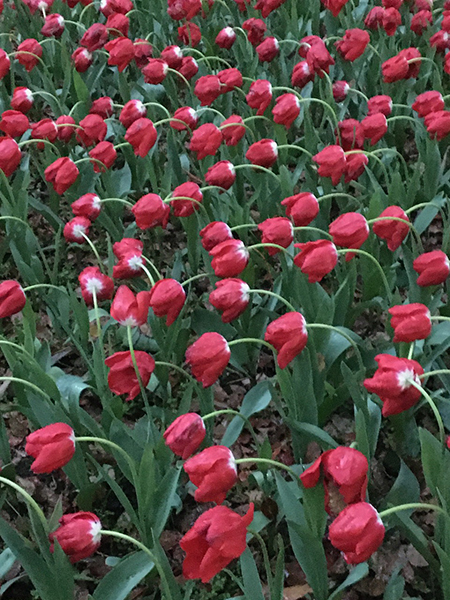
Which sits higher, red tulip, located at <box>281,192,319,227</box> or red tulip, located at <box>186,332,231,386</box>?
red tulip, located at <box>281,192,319,227</box>

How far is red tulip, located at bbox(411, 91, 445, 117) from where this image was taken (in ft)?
6.79

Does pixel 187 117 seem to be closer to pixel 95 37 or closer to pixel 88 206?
pixel 88 206

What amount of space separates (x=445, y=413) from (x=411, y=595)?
42 centimetres

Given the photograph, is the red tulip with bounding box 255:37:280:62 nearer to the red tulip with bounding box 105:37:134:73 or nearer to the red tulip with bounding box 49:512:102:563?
the red tulip with bounding box 105:37:134:73

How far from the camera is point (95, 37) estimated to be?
2.74m

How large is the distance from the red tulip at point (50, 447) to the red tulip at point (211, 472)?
0.78 ft

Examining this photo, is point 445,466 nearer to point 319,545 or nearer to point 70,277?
point 319,545

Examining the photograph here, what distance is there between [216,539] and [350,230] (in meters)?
0.89

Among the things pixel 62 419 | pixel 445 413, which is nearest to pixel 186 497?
pixel 62 419

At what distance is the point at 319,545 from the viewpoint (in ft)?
3.63

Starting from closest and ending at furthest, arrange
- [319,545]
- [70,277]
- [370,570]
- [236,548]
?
[236,548], [319,545], [370,570], [70,277]

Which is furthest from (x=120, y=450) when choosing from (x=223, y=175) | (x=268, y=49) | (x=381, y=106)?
(x=268, y=49)

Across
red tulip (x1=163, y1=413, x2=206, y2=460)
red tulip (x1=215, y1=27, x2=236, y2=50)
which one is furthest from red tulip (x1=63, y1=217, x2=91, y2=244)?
red tulip (x1=215, y1=27, x2=236, y2=50)

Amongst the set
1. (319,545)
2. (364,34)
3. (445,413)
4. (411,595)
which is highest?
(364,34)
